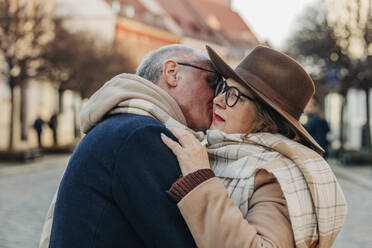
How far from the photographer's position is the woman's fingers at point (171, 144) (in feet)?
6.41

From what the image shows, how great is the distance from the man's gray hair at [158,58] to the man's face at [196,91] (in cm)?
5

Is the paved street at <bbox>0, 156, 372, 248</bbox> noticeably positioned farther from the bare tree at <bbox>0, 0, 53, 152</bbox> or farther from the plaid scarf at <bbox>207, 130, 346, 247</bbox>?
the plaid scarf at <bbox>207, 130, 346, 247</bbox>

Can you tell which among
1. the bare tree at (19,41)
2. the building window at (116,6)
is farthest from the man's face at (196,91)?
the building window at (116,6)

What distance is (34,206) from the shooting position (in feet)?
31.6

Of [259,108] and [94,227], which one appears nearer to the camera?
[94,227]

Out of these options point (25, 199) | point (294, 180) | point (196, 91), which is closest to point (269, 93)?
point (196, 91)

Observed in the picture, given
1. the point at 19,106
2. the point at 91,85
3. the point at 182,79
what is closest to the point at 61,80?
the point at 91,85

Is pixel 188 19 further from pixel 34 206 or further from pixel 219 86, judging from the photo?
→ pixel 219 86

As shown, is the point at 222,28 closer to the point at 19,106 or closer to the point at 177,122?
the point at 19,106

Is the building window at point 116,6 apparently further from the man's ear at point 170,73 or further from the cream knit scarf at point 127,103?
the cream knit scarf at point 127,103

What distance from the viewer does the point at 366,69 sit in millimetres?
20672

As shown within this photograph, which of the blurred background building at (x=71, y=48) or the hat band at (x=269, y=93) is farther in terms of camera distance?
the blurred background building at (x=71, y=48)

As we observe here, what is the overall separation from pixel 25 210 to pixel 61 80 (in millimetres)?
16654

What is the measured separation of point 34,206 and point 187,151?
320 inches
